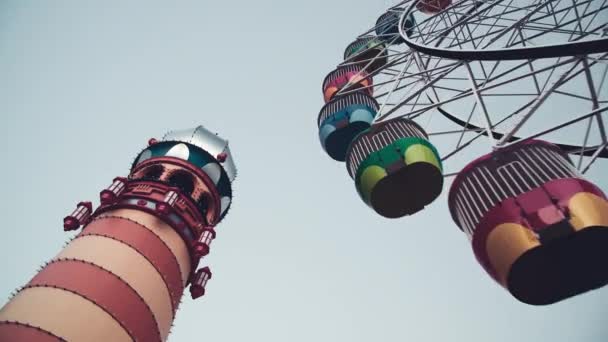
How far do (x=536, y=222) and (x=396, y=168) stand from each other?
19.4 feet

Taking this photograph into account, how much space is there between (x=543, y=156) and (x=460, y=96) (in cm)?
366

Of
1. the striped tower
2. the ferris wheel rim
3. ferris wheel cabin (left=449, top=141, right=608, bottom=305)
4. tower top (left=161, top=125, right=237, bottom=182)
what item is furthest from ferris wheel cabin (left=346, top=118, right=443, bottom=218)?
tower top (left=161, top=125, right=237, bottom=182)

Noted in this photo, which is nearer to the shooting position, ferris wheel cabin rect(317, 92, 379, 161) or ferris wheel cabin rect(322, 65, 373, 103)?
ferris wheel cabin rect(317, 92, 379, 161)

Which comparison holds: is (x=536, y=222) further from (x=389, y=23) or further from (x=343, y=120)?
(x=389, y=23)

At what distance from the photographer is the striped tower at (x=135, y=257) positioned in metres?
13.1

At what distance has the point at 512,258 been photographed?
32.9 ft

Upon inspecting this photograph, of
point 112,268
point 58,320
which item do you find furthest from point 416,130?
point 58,320

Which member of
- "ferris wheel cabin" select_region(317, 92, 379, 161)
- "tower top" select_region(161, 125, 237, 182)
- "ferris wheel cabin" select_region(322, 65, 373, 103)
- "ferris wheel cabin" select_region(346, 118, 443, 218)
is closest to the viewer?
"ferris wheel cabin" select_region(346, 118, 443, 218)

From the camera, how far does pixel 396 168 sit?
50.6 feet

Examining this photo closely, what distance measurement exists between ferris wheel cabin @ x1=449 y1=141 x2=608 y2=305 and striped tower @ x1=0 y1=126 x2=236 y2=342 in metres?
10.5

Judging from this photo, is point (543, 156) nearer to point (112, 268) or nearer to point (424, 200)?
point (424, 200)

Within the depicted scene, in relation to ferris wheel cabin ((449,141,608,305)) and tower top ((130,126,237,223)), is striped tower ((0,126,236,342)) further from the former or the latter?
ferris wheel cabin ((449,141,608,305))

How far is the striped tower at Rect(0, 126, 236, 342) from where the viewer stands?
13141 mm

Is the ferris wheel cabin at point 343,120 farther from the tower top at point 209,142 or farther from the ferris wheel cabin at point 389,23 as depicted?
the ferris wheel cabin at point 389,23
